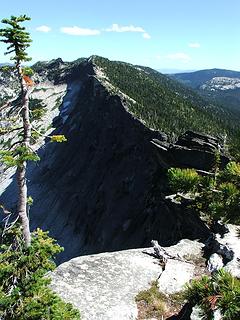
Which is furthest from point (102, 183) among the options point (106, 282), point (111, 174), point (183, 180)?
point (106, 282)

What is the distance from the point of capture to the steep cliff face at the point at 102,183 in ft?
226

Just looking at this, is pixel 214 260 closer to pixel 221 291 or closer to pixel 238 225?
pixel 238 225

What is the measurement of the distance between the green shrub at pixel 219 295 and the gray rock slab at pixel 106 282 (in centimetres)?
1049

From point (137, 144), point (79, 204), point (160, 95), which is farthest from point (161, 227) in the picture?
point (160, 95)

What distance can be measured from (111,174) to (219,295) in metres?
90.4

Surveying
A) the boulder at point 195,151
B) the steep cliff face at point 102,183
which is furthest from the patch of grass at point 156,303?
the boulder at point 195,151

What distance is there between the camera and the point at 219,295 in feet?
30.9

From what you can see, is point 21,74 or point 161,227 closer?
point 21,74

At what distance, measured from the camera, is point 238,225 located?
2659cm

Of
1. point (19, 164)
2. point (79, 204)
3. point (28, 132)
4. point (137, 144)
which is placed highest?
point (28, 132)

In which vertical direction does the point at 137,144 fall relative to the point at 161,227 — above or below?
above

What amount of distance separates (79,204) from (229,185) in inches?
3262

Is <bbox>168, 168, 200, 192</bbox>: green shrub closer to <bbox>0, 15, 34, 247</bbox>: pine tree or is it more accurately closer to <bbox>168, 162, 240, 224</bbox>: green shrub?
<bbox>168, 162, 240, 224</bbox>: green shrub

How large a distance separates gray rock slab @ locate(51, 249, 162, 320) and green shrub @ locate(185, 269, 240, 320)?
10.5 meters
